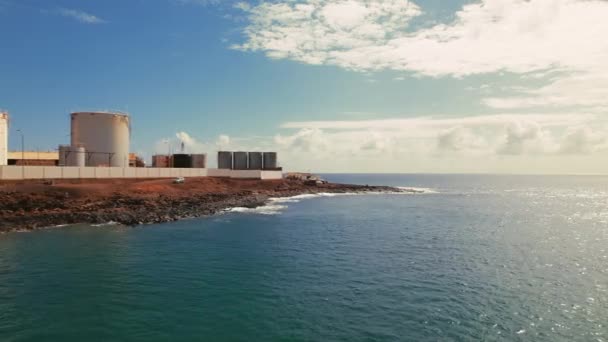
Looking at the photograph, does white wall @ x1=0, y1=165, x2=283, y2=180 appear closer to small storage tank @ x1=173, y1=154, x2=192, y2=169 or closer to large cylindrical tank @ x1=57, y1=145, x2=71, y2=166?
small storage tank @ x1=173, y1=154, x2=192, y2=169

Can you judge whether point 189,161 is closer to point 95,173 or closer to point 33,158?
point 33,158

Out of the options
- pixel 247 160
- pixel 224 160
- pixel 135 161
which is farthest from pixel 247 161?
pixel 135 161

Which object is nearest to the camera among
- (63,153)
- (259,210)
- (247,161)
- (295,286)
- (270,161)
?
(295,286)

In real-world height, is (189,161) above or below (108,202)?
above

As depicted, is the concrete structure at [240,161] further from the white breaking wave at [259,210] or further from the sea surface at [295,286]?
the sea surface at [295,286]

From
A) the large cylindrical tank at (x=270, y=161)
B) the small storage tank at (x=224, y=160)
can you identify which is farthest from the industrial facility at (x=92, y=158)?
the large cylindrical tank at (x=270, y=161)

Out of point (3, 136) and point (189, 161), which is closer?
point (3, 136)
